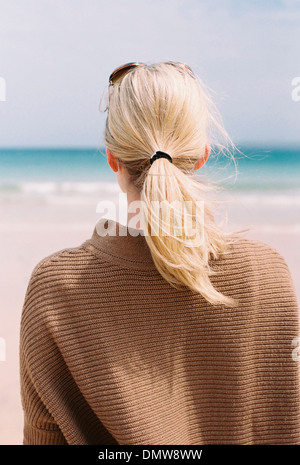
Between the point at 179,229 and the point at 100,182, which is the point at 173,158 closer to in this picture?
the point at 179,229

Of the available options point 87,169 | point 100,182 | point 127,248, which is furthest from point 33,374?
point 87,169

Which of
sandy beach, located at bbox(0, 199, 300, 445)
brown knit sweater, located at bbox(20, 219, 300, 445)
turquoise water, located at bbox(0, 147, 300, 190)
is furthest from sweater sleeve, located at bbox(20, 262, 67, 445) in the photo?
turquoise water, located at bbox(0, 147, 300, 190)

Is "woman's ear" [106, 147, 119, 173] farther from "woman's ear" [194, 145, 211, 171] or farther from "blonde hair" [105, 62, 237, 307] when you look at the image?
"woman's ear" [194, 145, 211, 171]

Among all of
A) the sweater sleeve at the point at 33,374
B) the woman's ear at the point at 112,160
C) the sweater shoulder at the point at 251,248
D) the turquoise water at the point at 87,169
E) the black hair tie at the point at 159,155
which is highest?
the black hair tie at the point at 159,155

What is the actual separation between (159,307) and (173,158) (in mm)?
399

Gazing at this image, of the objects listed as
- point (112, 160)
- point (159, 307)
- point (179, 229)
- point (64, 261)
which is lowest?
point (159, 307)

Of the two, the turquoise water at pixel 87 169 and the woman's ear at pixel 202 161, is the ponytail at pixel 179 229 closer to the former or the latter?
the woman's ear at pixel 202 161

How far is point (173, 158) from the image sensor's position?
1310mm

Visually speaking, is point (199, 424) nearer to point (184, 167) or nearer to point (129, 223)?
point (129, 223)

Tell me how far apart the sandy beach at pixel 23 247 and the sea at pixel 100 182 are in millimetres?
500

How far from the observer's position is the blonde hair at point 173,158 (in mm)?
1267

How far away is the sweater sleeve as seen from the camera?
53.5 inches

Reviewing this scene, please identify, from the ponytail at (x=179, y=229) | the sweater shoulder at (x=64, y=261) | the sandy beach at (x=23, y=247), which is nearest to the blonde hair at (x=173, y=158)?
the ponytail at (x=179, y=229)

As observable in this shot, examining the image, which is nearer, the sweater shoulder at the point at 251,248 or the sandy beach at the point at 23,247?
the sweater shoulder at the point at 251,248
